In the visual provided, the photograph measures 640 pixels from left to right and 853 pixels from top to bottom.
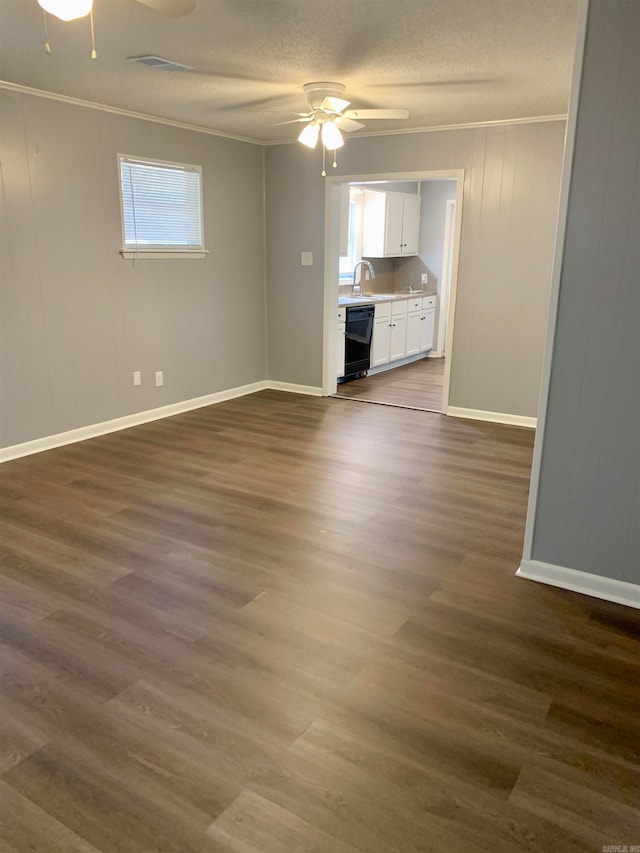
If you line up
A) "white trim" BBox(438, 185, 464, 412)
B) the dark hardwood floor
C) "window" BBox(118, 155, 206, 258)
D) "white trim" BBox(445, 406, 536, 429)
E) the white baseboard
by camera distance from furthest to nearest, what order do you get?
1. "white trim" BBox(445, 406, 536, 429)
2. "white trim" BBox(438, 185, 464, 412)
3. "window" BBox(118, 155, 206, 258)
4. the white baseboard
5. the dark hardwood floor

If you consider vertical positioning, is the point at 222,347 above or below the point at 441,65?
below

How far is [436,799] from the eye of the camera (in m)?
1.78

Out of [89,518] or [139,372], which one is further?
[139,372]

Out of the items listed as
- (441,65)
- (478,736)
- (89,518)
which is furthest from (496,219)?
(478,736)

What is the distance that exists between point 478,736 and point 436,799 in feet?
1.02

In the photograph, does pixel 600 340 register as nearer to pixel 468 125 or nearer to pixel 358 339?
pixel 468 125

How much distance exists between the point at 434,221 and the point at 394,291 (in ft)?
3.66

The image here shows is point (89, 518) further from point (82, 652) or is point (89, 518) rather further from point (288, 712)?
point (288, 712)

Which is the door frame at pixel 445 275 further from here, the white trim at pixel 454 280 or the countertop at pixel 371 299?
the white trim at pixel 454 280

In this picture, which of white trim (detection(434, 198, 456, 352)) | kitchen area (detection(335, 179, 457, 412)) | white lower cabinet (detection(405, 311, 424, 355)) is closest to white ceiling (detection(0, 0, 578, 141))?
kitchen area (detection(335, 179, 457, 412))

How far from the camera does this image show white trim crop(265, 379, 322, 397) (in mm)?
6746

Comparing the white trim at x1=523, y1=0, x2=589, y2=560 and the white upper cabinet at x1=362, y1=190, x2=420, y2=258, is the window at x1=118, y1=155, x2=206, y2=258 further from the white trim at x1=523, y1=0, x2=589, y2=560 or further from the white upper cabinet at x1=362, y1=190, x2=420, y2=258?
the white trim at x1=523, y1=0, x2=589, y2=560

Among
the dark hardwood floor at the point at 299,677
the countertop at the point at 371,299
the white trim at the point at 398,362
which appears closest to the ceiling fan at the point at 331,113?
the dark hardwood floor at the point at 299,677

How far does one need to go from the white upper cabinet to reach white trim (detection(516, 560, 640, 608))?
20.0 ft
